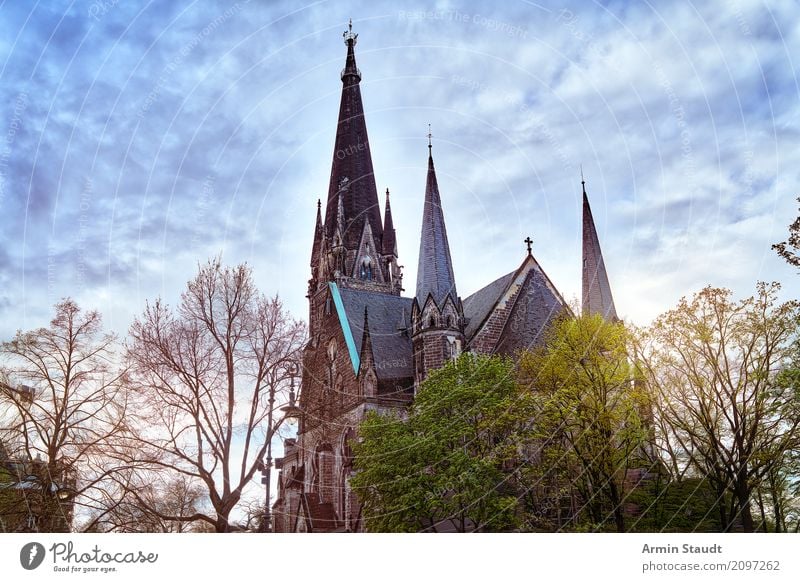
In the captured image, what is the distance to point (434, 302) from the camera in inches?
815

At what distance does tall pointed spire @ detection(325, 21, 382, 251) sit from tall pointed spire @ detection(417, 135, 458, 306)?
37.4 ft

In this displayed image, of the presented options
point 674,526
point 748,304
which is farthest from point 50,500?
point 748,304

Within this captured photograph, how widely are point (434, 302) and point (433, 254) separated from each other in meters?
1.86

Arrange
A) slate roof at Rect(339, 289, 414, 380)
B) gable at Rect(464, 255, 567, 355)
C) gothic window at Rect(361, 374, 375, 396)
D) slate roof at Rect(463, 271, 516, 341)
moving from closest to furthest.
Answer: gable at Rect(464, 255, 567, 355) → gothic window at Rect(361, 374, 375, 396) → slate roof at Rect(463, 271, 516, 341) → slate roof at Rect(339, 289, 414, 380)

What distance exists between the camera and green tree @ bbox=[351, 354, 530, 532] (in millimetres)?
14961

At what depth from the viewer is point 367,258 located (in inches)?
1315

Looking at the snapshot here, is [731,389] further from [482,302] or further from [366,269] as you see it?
[366,269]

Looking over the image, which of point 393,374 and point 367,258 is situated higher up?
point 367,258
